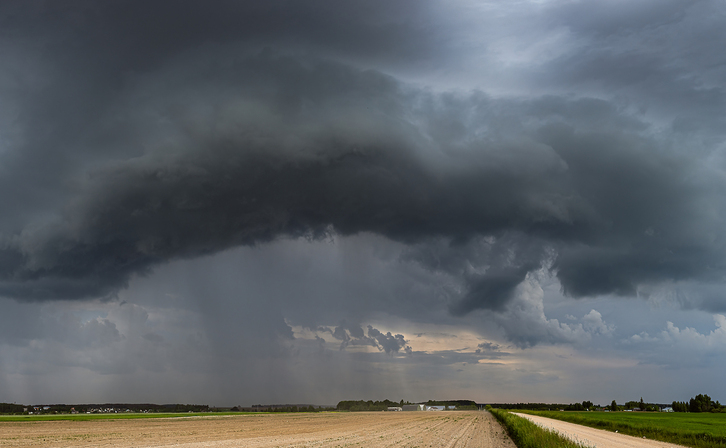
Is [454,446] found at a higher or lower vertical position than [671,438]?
higher

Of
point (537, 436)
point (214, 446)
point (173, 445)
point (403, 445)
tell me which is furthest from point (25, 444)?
point (537, 436)

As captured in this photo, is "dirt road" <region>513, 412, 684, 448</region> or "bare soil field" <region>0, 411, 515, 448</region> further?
"dirt road" <region>513, 412, 684, 448</region>

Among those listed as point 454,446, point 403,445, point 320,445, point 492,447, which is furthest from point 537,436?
point 320,445

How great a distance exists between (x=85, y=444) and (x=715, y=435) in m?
78.1

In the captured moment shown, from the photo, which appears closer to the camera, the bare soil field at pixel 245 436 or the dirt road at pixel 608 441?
the bare soil field at pixel 245 436

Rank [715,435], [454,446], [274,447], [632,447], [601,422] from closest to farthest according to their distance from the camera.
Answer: [274,447] < [454,446] < [632,447] < [715,435] < [601,422]

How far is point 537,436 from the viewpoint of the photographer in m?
45.0

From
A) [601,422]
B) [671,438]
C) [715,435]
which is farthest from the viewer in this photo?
[601,422]

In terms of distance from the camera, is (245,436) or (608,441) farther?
(608,441)

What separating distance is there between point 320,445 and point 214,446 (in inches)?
408

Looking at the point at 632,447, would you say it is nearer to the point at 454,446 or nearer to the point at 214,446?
the point at 454,446

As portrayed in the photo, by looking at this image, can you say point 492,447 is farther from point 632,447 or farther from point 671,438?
point 671,438

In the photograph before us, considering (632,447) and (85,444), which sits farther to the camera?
(632,447)

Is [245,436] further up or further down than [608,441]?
further up
